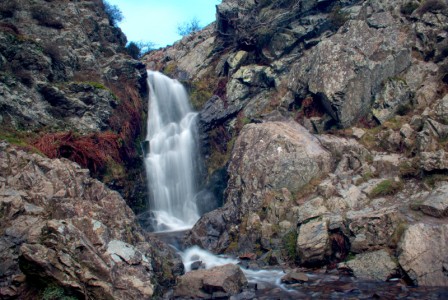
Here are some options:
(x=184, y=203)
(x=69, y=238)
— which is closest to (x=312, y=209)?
(x=69, y=238)

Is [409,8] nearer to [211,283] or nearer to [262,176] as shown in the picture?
[262,176]

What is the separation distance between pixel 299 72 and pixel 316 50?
1488 millimetres

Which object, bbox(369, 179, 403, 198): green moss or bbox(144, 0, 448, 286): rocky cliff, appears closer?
bbox(144, 0, 448, 286): rocky cliff

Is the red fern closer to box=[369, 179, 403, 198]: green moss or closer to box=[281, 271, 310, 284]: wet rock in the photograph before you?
box=[281, 271, 310, 284]: wet rock

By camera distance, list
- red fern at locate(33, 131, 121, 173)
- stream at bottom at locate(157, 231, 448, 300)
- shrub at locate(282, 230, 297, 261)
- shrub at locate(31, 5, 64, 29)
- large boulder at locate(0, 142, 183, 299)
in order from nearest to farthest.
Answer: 1. large boulder at locate(0, 142, 183, 299)
2. stream at bottom at locate(157, 231, 448, 300)
3. shrub at locate(282, 230, 297, 261)
4. red fern at locate(33, 131, 121, 173)
5. shrub at locate(31, 5, 64, 29)

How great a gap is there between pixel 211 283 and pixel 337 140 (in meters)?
9.65

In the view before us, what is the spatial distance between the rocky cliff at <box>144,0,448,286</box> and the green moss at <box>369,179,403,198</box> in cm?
4

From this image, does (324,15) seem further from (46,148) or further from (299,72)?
(46,148)

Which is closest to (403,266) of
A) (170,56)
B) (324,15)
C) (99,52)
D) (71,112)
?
(71,112)

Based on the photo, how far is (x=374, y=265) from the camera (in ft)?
34.9

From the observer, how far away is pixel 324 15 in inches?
981

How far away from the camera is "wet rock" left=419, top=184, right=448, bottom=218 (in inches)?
437

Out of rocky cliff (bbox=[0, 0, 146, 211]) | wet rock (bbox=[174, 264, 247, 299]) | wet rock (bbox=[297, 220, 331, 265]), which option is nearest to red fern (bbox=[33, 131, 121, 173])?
rocky cliff (bbox=[0, 0, 146, 211])

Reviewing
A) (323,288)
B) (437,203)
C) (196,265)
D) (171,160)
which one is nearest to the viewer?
(323,288)
